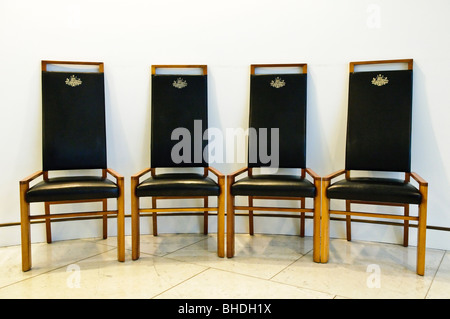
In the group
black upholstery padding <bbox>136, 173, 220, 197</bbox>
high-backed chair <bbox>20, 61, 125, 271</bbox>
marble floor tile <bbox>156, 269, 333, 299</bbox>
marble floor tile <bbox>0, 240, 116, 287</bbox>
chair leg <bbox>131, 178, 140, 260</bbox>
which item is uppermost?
high-backed chair <bbox>20, 61, 125, 271</bbox>

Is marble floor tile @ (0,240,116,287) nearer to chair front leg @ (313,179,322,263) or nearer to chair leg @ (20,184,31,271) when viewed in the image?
chair leg @ (20,184,31,271)

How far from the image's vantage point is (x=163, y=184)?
2.25 m

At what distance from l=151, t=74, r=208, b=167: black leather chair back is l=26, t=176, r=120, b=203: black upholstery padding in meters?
0.48

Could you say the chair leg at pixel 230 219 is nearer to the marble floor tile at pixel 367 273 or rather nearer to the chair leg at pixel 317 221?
the marble floor tile at pixel 367 273

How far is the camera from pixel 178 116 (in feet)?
8.70

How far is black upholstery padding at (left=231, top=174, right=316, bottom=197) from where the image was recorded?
221cm

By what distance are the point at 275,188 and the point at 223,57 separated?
1.16m

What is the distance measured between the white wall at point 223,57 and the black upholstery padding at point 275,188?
1.86ft

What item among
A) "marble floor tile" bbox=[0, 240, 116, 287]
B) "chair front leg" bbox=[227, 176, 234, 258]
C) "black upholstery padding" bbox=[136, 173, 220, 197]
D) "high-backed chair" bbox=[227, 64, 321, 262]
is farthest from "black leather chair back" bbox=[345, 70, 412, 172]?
"marble floor tile" bbox=[0, 240, 116, 287]

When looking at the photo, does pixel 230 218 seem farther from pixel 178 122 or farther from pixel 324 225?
pixel 178 122

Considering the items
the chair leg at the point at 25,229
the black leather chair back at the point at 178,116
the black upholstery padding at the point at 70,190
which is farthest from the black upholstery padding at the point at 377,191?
the chair leg at the point at 25,229

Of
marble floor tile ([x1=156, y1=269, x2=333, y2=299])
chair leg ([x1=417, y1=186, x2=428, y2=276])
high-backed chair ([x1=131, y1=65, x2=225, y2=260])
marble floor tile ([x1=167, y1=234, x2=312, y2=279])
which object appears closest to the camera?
marble floor tile ([x1=156, y1=269, x2=333, y2=299])
